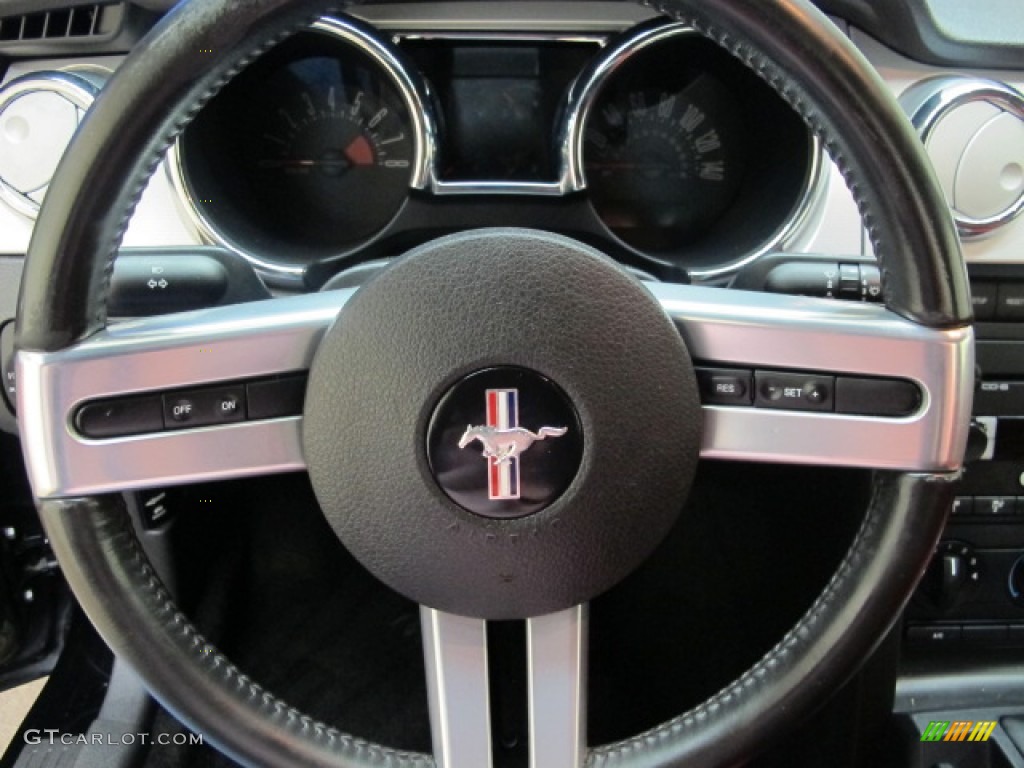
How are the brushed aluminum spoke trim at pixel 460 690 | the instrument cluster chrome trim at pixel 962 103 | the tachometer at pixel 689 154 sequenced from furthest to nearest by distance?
the tachometer at pixel 689 154
the instrument cluster chrome trim at pixel 962 103
the brushed aluminum spoke trim at pixel 460 690

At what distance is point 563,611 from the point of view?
2.42 feet

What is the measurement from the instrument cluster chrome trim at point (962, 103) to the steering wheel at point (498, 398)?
330 mm

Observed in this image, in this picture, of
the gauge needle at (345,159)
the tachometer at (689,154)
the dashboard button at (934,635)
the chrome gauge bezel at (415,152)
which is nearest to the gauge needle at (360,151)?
the gauge needle at (345,159)

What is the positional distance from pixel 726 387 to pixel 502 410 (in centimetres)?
15

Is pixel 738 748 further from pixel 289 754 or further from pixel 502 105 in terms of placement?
pixel 502 105

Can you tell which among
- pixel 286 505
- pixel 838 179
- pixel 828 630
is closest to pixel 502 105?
pixel 838 179

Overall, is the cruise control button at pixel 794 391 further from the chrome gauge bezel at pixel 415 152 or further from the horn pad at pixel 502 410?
the chrome gauge bezel at pixel 415 152

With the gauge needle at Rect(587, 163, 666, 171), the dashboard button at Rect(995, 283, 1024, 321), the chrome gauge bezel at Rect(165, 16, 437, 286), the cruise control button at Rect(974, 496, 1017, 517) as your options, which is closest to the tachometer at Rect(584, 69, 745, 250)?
the gauge needle at Rect(587, 163, 666, 171)

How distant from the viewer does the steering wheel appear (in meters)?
0.63

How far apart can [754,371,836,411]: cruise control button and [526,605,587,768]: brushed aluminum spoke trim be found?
196 mm

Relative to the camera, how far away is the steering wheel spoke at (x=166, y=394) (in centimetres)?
66

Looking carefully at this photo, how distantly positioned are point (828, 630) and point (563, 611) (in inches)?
6.9

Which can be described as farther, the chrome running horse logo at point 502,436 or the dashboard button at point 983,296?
the dashboard button at point 983,296

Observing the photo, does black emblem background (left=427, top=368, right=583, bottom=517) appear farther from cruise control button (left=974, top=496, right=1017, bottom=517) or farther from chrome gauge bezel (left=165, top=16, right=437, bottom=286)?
A: cruise control button (left=974, top=496, right=1017, bottom=517)
